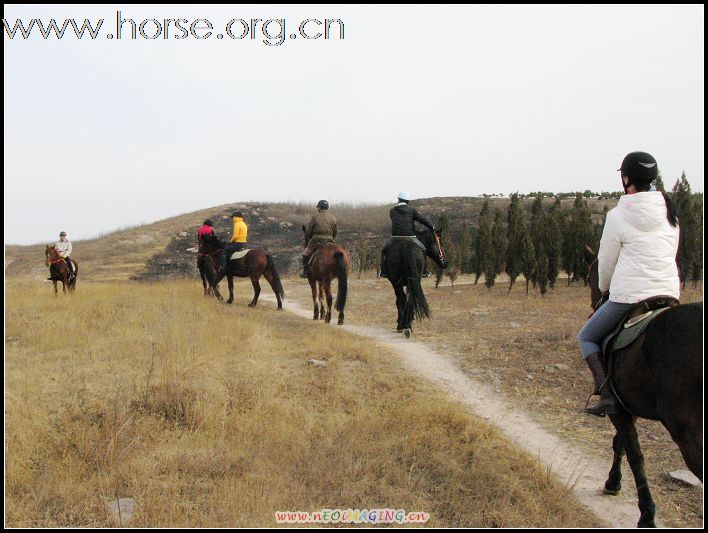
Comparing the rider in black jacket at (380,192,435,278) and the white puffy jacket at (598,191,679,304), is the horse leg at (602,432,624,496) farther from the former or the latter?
the rider in black jacket at (380,192,435,278)

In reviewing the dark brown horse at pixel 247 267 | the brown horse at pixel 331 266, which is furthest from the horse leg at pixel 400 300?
the dark brown horse at pixel 247 267

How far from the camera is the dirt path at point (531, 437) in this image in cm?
405

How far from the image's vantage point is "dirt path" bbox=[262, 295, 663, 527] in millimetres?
4047

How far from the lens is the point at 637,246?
11.9 feet

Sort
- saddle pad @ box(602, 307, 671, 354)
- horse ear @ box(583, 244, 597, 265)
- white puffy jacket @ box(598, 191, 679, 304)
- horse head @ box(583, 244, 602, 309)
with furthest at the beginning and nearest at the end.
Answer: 1. horse ear @ box(583, 244, 597, 265)
2. horse head @ box(583, 244, 602, 309)
3. white puffy jacket @ box(598, 191, 679, 304)
4. saddle pad @ box(602, 307, 671, 354)

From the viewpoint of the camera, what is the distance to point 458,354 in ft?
29.7

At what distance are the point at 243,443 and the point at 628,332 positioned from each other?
3548 mm

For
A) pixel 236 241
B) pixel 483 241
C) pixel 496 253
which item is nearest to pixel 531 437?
pixel 236 241

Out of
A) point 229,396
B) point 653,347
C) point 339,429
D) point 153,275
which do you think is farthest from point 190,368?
point 153,275

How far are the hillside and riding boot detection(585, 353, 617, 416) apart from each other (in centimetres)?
2898

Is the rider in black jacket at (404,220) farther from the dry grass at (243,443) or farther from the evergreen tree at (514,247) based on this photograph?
the evergreen tree at (514,247)

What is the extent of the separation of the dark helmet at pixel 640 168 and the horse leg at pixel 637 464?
5.88 ft

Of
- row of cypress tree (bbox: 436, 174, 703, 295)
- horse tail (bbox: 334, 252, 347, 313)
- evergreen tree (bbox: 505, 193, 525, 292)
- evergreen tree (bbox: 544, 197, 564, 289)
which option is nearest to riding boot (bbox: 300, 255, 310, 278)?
horse tail (bbox: 334, 252, 347, 313)

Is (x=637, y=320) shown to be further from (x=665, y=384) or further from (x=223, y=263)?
(x=223, y=263)
